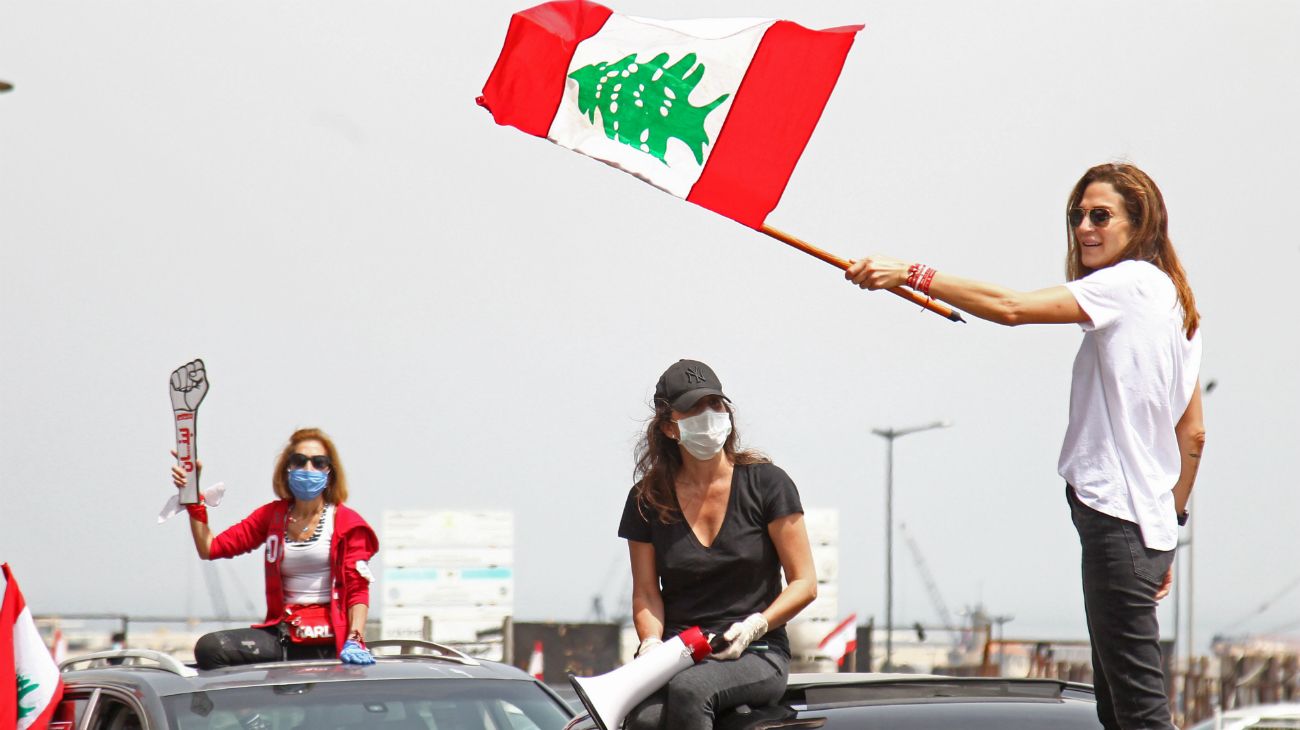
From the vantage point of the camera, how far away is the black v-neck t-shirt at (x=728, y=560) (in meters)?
5.49

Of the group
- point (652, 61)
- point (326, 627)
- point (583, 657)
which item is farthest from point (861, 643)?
point (652, 61)

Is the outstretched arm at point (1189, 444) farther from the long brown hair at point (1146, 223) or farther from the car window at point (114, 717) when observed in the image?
the car window at point (114, 717)

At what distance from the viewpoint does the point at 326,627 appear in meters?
8.16

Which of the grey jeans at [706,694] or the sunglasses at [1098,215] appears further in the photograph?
the grey jeans at [706,694]

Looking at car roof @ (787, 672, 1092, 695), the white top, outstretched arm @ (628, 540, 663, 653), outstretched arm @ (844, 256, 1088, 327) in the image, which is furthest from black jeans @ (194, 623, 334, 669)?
outstretched arm @ (844, 256, 1088, 327)

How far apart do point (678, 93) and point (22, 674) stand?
3628mm

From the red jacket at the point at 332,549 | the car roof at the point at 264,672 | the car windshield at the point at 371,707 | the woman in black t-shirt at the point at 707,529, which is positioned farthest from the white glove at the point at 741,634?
the red jacket at the point at 332,549

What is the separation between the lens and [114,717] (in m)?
6.69

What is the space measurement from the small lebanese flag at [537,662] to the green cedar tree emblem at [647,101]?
1533 centimetres

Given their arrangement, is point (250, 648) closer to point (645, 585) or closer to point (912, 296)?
point (645, 585)

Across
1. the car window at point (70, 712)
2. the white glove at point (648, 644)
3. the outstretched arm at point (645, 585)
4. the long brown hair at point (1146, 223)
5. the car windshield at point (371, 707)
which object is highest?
the long brown hair at point (1146, 223)

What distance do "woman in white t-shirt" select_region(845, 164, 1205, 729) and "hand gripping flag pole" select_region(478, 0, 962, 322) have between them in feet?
4.10

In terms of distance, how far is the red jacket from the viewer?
26.8 feet

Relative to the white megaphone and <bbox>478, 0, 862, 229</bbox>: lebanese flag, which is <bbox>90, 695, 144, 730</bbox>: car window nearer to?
the white megaphone
